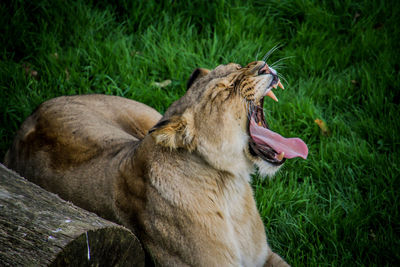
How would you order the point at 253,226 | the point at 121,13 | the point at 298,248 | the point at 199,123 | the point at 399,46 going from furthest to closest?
the point at 121,13
the point at 399,46
the point at 298,248
the point at 253,226
the point at 199,123

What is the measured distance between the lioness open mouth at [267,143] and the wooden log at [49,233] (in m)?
0.90

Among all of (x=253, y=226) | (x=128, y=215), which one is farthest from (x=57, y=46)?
(x=253, y=226)

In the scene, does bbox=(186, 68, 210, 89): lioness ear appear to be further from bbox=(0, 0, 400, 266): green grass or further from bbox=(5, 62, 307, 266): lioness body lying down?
bbox=(0, 0, 400, 266): green grass

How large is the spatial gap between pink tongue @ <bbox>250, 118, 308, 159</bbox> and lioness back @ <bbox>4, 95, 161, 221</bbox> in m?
0.85

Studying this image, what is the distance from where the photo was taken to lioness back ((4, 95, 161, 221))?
332 centimetres

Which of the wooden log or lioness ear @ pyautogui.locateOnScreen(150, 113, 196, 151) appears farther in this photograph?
lioness ear @ pyautogui.locateOnScreen(150, 113, 196, 151)

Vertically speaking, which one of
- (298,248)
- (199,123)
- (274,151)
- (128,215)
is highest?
(199,123)

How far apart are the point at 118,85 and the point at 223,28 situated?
4.23 feet

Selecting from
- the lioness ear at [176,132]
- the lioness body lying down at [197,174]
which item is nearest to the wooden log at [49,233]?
the lioness body lying down at [197,174]

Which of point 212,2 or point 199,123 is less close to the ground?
point 199,123

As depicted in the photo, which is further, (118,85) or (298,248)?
(118,85)

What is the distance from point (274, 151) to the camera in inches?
121

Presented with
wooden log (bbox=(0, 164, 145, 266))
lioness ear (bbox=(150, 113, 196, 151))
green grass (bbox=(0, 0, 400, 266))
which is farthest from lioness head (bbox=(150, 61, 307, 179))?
green grass (bbox=(0, 0, 400, 266))

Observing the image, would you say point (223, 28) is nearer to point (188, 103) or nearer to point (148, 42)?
point (148, 42)
